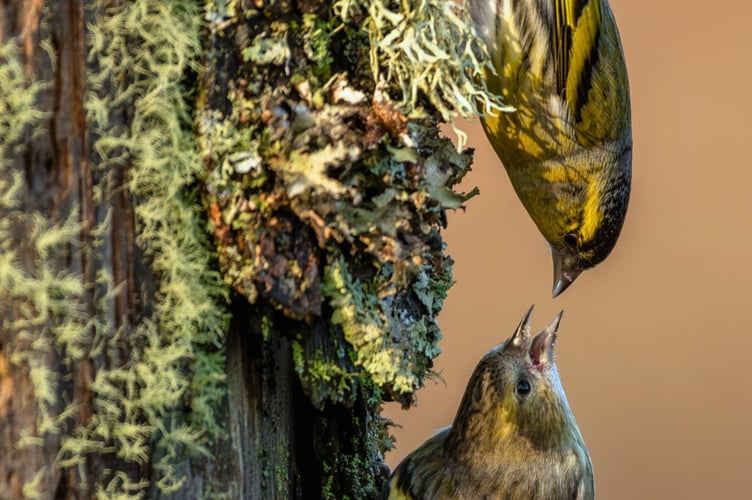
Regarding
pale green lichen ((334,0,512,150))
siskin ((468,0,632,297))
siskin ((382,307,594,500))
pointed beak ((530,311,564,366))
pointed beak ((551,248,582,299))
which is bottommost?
siskin ((382,307,594,500))

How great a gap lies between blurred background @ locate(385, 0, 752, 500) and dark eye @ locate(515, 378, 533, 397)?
2131 millimetres

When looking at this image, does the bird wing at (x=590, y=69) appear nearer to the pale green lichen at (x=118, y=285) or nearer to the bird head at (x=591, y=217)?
the bird head at (x=591, y=217)

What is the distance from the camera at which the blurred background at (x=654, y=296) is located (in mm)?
3771

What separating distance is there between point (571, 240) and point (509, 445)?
834mm

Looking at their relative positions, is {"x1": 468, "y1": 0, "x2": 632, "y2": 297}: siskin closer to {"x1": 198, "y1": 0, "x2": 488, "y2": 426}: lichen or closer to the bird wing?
the bird wing

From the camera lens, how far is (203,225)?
103cm

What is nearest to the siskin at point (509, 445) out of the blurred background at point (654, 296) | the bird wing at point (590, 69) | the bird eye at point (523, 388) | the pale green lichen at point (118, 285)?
the bird eye at point (523, 388)

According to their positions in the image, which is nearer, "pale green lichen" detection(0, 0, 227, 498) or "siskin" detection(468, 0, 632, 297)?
"pale green lichen" detection(0, 0, 227, 498)

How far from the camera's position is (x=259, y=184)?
101 centimetres

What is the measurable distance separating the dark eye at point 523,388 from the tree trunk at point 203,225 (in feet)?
1.11

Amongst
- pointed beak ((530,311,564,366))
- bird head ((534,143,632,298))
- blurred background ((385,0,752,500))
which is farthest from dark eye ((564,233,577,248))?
blurred background ((385,0,752,500))

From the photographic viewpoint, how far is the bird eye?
1.51 meters

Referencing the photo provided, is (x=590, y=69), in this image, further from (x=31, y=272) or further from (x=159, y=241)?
(x=31, y=272)

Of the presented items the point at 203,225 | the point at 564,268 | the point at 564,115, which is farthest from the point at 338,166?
the point at 564,268
